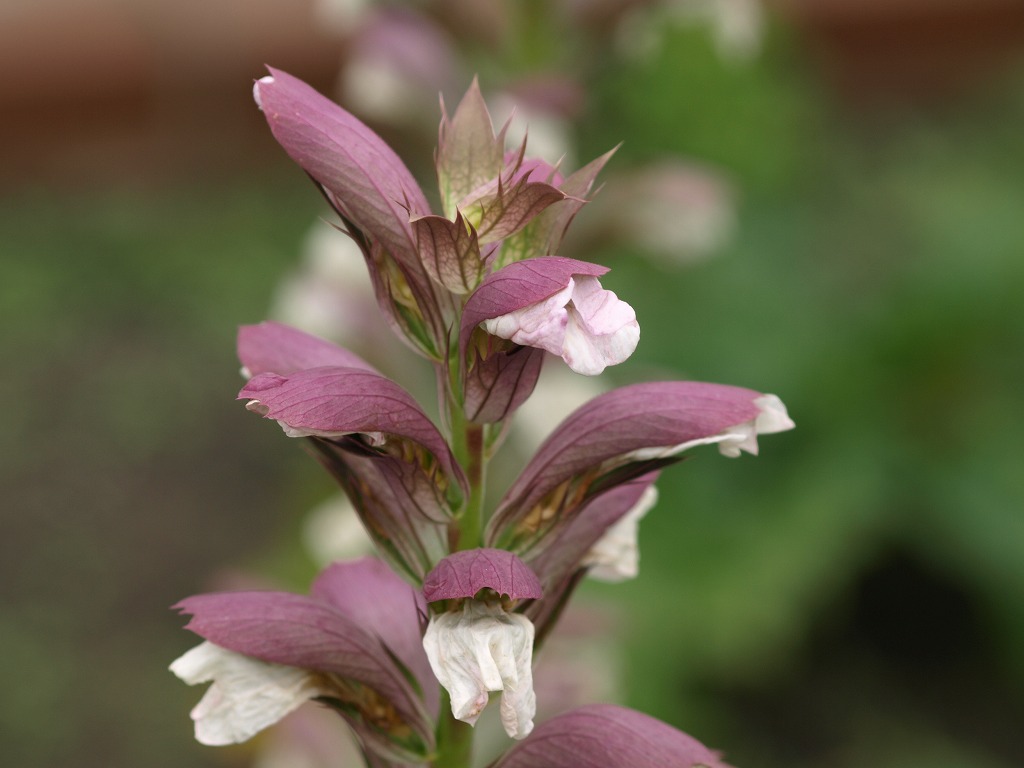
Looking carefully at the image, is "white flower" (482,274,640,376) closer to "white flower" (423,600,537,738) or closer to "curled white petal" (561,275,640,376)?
"curled white petal" (561,275,640,376)

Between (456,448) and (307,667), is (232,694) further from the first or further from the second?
(456,448)

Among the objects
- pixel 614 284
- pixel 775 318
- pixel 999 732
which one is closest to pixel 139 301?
pixel 614 284

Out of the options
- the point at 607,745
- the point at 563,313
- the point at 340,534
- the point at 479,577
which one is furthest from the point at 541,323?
the point at 340,534

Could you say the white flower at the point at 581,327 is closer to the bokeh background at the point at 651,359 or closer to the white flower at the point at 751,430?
the white flower at the point at 751,430

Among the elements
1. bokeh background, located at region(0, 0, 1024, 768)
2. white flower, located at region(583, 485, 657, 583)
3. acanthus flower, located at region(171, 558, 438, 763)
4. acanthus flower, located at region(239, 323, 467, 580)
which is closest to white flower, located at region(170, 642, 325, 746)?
acanthus flower, located at region(171, 558, 438, 763)

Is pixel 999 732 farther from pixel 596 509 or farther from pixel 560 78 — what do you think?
pixel 596 509

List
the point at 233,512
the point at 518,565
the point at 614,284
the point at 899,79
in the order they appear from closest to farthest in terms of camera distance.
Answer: the point at 518,565 < the point at 614,284 < the point at 233,512 < the point at 899,79

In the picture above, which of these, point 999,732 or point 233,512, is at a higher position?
point 233,512
